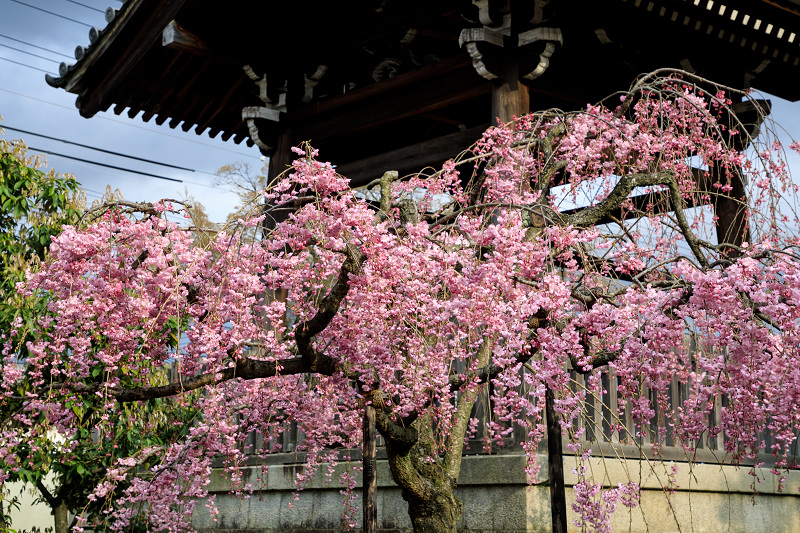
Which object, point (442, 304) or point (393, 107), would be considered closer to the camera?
point (442, 304)

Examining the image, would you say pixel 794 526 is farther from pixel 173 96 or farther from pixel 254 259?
pixel 173 96

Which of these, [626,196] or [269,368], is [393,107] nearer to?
[626,196]

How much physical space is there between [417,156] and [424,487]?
4415 millimetres

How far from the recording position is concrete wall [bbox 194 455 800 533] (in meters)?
6.14

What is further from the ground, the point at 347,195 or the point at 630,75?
the point at 630,75

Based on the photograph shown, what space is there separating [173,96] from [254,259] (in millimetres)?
6910

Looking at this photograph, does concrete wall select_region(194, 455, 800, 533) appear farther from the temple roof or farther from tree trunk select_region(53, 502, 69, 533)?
the temple roof

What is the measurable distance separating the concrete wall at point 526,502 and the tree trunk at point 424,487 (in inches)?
34.7

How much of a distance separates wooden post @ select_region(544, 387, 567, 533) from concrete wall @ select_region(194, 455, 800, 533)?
340 millimetres

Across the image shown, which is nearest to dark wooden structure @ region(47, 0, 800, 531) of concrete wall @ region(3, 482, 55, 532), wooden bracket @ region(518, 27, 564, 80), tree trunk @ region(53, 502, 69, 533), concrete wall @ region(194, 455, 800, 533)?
wooden bracket @ region(518, 27, 564, 80)

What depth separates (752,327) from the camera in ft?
13.0

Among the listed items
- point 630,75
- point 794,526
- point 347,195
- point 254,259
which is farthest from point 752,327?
point 630,75

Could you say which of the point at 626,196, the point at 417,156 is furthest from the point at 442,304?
the point at 417,156

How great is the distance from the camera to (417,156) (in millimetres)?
8883
